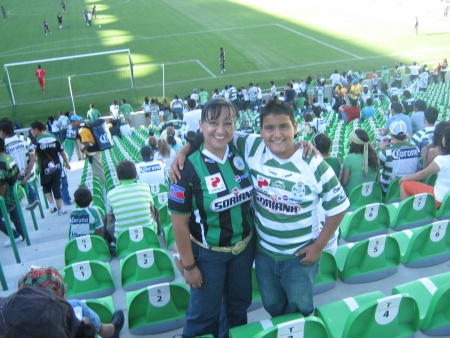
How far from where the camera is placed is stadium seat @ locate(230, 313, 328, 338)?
2.58 metres

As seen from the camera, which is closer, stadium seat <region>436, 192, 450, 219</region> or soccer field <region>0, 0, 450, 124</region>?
stadium seat <region>436, 192, 450, 219</region>

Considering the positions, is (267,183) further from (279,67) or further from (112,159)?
(279,67)

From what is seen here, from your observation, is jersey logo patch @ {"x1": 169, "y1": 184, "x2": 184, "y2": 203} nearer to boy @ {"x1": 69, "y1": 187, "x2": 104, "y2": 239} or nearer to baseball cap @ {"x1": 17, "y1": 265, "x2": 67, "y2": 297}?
baseball cap @ {"x1": 17, "y1": 265, "x2": 67, "y2": 297}

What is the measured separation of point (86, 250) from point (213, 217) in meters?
2.55

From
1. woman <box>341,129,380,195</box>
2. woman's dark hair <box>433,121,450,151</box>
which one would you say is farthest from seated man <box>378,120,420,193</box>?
woman's dark hair <box>433,121,450,151</box>

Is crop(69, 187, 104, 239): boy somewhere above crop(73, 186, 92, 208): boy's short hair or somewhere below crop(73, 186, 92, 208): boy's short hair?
below

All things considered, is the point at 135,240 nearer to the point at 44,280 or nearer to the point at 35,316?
the point at 44,280

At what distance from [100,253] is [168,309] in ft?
5.48

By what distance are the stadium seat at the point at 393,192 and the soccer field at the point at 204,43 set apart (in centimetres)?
1703

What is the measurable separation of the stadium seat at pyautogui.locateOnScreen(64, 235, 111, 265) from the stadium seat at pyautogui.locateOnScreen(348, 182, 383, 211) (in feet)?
10.0

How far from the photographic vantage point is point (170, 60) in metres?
27.5

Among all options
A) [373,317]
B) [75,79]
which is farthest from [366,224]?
[75,79]

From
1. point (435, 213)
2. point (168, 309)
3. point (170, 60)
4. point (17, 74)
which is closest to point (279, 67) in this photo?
point (170, 60)

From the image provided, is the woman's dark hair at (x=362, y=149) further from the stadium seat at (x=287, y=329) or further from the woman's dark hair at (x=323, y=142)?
the stadium seat at (x=287, y=329)
